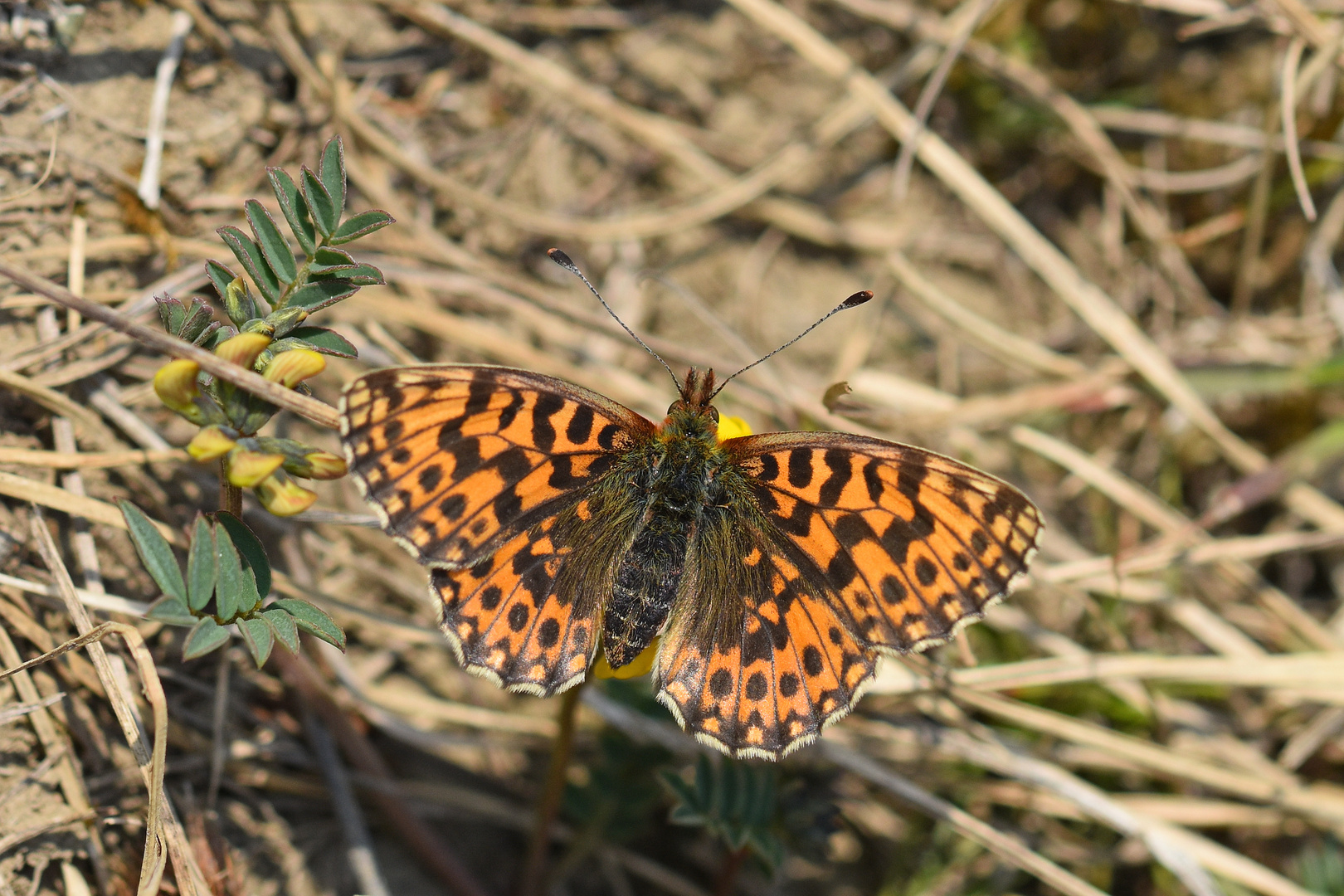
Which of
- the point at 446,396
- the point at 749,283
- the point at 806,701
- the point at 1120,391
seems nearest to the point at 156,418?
the point at 446,396

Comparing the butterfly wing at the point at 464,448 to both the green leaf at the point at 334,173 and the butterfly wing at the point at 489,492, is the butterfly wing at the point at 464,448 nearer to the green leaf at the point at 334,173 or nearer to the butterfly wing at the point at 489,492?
the butterfly wing at the point at 489,492

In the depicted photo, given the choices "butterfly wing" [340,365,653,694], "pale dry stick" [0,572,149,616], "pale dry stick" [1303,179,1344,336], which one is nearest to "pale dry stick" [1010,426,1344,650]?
"pale dry stick" [1303,179,1344,336]

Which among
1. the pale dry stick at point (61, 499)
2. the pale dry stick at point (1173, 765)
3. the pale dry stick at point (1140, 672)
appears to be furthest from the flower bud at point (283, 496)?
the pale dry stick at point (1173, 765)

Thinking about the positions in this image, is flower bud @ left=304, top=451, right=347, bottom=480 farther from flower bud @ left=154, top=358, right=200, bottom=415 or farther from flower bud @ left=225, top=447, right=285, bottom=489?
flower bud @ left=154, top=358, right=200, bottom=415

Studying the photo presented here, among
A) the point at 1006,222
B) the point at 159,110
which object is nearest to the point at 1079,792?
the point at 1006,222

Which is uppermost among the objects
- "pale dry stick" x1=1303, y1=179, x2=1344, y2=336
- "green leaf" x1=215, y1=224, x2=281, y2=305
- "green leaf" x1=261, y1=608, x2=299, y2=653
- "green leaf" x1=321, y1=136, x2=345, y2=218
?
"pale dry stick" x1=1303, y1=179, x2=1344, y2=336

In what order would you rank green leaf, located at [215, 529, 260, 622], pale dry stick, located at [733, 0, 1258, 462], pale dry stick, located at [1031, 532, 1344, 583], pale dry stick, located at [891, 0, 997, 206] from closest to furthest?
green leaf, located at [215, 529, 260, 622] < pale dry stick, located at [1031, 532, 1344, 583] < pale dry stick, located at [891, 0, 997, 206] < pale dry stick, located at [733, 0, 1258, 462]

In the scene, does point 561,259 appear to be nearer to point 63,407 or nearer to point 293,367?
point 293,367

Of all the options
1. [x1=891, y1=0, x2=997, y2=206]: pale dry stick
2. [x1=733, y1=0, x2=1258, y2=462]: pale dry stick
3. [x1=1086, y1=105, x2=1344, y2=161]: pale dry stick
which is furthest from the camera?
[x1=1086, y1=105, x2=1344, y2=161]: pale dry stick
